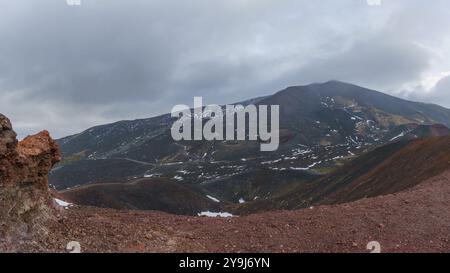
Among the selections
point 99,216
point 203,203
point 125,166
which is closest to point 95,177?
point 125,166

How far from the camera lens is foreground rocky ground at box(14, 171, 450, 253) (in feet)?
47.7

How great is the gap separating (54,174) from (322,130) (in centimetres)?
10578

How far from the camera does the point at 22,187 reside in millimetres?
14828

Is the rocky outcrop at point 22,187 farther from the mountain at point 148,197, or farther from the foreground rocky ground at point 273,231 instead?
the mountain at point 148,197

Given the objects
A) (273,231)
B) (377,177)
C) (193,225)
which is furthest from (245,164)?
(273,231)

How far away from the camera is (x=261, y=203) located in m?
67.1

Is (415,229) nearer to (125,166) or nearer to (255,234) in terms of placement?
(255,234)

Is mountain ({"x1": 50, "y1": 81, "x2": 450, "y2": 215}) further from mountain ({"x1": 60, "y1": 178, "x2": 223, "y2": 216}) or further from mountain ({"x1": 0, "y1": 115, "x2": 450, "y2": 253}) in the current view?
mountain ({"x1": 0, "y1": 115, "x2": 450, "y2": 253})

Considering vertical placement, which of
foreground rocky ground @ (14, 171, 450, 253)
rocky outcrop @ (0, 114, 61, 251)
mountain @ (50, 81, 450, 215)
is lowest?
foreground rocky ground @ (14, 171, 450, 253)

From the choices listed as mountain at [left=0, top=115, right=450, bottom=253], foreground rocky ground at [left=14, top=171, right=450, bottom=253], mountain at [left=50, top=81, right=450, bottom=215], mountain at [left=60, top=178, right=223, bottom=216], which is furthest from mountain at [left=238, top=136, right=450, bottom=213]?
mountain at [left=0, top=115, right=450, bottom=253]

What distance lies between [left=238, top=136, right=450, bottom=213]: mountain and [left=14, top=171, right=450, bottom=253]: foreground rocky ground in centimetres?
1239

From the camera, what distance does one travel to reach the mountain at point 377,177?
126 feet

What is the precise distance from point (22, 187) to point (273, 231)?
834cm

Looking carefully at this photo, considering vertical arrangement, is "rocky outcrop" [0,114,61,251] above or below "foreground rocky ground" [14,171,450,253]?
above
